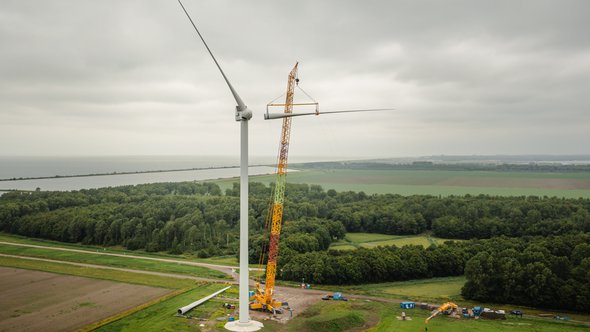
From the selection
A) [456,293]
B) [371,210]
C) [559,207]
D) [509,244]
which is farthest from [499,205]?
[456,293]

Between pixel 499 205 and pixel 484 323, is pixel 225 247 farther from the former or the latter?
pixel 499 205

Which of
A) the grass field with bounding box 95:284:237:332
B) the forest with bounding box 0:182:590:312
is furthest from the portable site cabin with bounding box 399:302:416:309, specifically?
the grass field with bounding box 95:284:237:332

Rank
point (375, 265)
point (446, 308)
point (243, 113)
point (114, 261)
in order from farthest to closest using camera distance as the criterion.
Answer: point (114, 261) → point (375, 265) → point (446, 308) → point (243, 113)

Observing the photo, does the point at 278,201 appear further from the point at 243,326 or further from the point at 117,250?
the point at 117,250

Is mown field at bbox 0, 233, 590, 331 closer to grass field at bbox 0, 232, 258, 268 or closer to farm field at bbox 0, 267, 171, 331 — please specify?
farm field at bbox 0, 267, 171, 331

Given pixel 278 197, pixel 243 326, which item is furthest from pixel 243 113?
pixel 243 326

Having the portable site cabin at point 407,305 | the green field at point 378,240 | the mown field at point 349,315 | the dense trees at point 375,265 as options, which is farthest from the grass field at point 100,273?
the green field at point 378,240

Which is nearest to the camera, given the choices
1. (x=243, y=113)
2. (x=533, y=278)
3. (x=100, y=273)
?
(x=243, y=113)

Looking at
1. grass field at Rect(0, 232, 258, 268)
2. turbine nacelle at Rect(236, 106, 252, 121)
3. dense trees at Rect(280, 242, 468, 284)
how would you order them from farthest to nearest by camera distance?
grass field at Rect(0, 232, 258, 268)
dense trees at Rect(280, 242, 468, 284)
turbine nacelle at Rect(236, 106, 252, 121)

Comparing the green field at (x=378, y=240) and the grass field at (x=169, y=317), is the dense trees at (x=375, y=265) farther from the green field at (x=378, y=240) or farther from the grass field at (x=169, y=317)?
the green field at (x=378, y=240)
